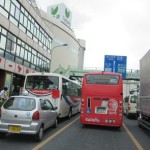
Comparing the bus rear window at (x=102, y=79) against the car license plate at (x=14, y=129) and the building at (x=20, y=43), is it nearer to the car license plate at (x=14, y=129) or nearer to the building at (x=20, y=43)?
the car license plate at (x=14, y=129)

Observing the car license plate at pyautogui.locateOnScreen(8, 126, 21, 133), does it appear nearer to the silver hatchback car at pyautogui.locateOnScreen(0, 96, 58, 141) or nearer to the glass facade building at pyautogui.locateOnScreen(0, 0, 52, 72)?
the silver hatchback car at pyautogui.locateOnScreen(0, 96, 58, 141)

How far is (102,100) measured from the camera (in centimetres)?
1477

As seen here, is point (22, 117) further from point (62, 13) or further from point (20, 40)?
point (62, 13)

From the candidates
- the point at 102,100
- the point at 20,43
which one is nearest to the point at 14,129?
the point at 102,100

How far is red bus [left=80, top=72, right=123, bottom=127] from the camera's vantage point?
14398mm

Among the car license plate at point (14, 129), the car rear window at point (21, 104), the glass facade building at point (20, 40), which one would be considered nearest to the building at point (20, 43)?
the glass facade building at point (20, 40)

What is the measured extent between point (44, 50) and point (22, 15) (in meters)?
10.7

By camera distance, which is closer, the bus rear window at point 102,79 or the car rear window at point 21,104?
the car rear window at point 21,104

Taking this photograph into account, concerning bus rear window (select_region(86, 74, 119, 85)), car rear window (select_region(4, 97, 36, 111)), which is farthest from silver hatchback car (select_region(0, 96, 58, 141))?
bus rear window (select_region(86, 74, 119, 85))

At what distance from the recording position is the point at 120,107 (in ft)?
47.5

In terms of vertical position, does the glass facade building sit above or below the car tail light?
above

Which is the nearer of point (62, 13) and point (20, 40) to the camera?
point (20, 40)

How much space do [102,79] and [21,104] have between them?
6.21 m

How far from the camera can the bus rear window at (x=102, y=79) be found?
1507 cm
